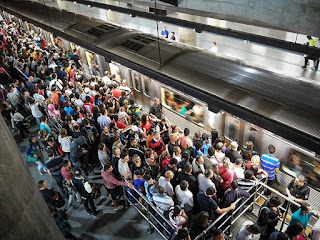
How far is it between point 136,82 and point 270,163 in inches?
238

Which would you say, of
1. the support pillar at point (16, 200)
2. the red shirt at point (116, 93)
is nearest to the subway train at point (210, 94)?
the red shirt at point (116, 93)

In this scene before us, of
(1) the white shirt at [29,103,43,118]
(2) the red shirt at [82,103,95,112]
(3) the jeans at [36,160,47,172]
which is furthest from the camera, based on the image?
(1) the white shirt at [29,103,43,118]

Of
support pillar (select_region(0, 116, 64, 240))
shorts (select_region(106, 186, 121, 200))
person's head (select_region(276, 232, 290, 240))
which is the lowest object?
shorts (select_region(106, 186, 121, 200))

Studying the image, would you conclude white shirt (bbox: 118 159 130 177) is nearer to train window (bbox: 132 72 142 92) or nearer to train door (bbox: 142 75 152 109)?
train door (bbox: 142 75 152 109)

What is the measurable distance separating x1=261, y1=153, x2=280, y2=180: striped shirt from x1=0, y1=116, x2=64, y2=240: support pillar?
5.02 metres

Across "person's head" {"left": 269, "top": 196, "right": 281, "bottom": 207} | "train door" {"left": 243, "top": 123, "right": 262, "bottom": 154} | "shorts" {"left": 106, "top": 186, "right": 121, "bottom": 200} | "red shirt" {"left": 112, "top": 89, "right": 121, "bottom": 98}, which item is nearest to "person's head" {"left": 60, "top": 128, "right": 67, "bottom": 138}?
"shorts" {"left": 106, "top": 186, "right": 121, "bottom": 200}

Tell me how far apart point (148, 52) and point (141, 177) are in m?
3.10

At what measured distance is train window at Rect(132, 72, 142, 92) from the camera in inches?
383

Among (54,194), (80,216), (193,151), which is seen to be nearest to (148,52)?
(193,151)

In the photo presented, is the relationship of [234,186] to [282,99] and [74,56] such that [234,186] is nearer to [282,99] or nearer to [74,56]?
[282,99]

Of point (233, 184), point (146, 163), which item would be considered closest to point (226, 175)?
point (233, 184)

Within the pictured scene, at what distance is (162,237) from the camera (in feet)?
17.8

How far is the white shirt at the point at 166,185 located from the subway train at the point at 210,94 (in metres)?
1.58

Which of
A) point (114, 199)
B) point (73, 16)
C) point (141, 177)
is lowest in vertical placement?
point (114, 199)
